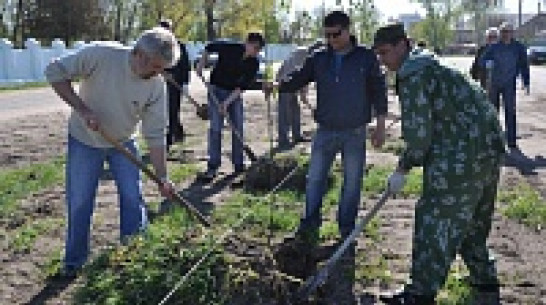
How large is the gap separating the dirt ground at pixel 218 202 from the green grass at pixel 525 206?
12 centimetres

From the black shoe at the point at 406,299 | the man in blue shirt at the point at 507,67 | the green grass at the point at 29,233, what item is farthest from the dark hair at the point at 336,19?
the man in blue shirt at the point at 507,67

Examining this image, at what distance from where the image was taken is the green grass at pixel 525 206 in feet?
20.8

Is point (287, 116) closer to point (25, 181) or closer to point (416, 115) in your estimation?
point (25, 181)

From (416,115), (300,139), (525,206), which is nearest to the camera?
(416,115)

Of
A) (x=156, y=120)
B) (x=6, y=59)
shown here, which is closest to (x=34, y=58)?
(x=6, y=59)

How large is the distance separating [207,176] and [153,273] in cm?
411

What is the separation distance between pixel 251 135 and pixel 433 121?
28.8 feet

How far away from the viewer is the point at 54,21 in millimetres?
42844

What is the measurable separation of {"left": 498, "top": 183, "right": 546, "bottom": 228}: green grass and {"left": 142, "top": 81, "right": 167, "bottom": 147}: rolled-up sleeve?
10.7 feet

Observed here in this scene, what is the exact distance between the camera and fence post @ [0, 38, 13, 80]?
26755 mm

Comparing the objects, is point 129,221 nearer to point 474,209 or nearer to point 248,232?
point 248,232

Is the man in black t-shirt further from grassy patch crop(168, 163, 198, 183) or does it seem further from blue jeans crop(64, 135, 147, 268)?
blue jeans crop(64, 135, 147, 268)

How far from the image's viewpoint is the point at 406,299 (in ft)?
13.8

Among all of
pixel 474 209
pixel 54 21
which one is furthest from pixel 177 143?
pixel 54 21
